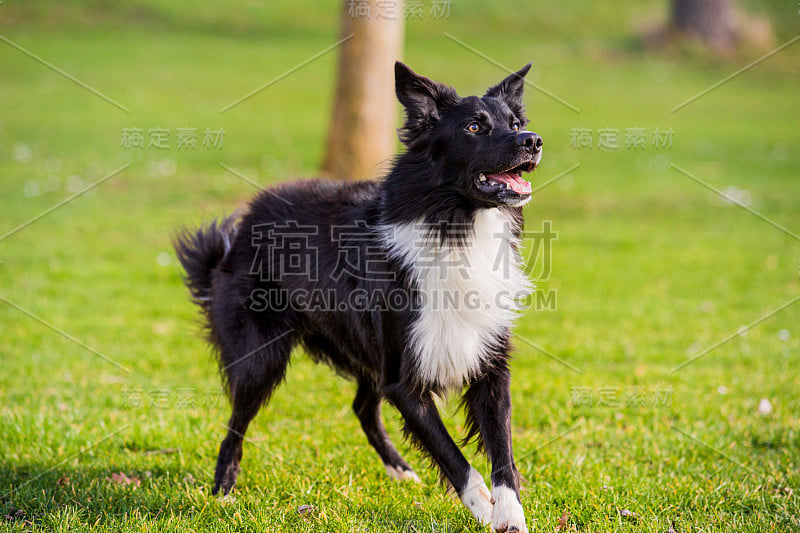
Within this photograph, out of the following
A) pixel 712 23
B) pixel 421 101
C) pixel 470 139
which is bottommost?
pixel 470 139

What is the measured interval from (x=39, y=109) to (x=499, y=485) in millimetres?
16018

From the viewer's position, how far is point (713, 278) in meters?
8.71

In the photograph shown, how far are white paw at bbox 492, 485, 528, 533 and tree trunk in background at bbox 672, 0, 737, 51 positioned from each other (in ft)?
79.8

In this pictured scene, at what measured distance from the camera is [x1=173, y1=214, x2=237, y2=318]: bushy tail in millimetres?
4879

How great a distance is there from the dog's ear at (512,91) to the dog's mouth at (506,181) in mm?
505

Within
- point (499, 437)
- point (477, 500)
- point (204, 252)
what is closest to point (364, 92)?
point (204, 252)

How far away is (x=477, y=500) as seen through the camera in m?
3.67

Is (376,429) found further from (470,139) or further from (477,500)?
(470,139)

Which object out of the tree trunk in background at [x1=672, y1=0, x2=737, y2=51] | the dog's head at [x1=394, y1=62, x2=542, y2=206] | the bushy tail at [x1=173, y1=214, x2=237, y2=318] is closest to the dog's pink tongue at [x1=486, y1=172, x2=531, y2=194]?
the dog's head at [x1=394, y1=62, x2=542, y2=206]

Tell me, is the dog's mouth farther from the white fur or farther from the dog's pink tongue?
the white fur

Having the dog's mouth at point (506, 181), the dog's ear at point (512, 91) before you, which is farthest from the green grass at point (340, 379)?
the dog's ear at point (512, 91)

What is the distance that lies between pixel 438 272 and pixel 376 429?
1384mm

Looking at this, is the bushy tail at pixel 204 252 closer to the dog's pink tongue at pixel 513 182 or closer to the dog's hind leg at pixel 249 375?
the dog's hind leg at pixel 249 375

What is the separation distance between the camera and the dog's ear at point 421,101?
394cm
